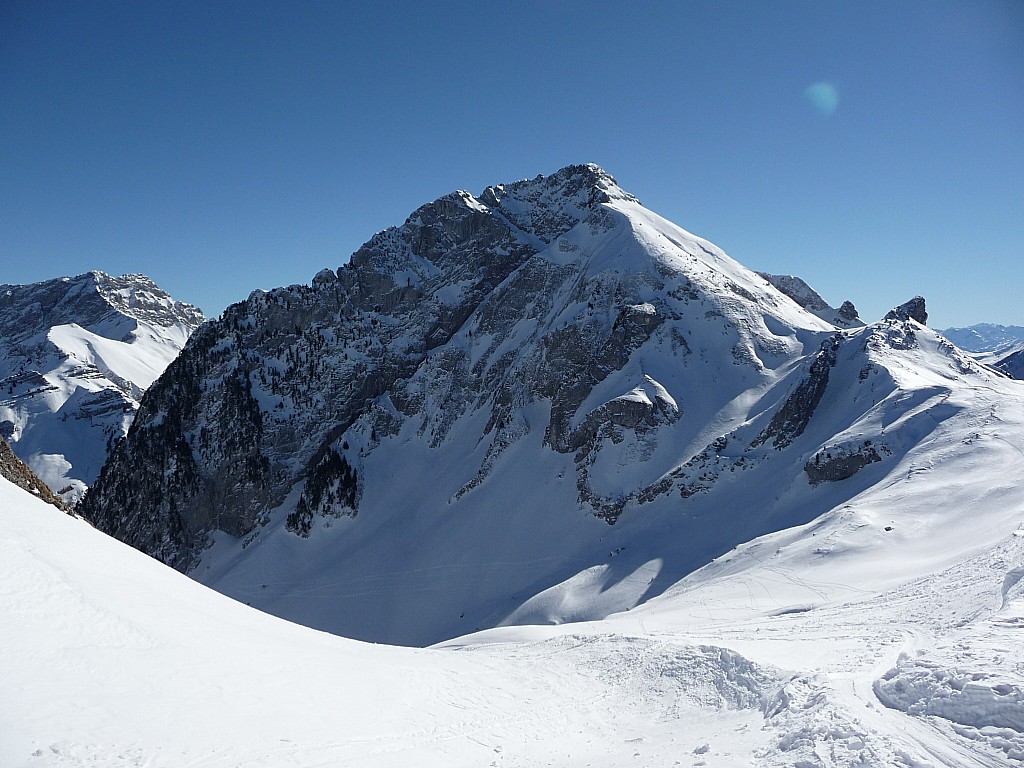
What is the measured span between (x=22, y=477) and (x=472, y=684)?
21.8 metres

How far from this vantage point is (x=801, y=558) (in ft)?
127

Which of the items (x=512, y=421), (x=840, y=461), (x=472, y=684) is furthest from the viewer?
(x=512, y=421)

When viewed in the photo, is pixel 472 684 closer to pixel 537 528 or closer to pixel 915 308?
pixel 537 528

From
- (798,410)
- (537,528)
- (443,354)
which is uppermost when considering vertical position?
(443,354)

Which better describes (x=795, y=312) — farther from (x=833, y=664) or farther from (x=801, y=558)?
(x=833, y=664)

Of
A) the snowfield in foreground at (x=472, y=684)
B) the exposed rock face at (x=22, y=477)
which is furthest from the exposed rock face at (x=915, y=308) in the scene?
the exposed rock face at (x=22, y=477)

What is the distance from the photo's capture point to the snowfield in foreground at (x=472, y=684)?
1103 centimetres

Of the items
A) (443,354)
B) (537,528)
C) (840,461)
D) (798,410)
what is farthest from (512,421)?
(840,461)

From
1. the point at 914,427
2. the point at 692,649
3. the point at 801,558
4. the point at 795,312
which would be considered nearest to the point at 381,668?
the point at 692,649

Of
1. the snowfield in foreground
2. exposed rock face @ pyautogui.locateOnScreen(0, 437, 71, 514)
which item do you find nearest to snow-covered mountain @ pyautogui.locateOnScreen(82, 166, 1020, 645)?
the snowfield in foreground

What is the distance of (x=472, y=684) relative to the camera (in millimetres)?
19984

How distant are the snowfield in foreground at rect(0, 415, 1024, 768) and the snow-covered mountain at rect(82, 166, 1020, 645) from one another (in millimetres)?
29949

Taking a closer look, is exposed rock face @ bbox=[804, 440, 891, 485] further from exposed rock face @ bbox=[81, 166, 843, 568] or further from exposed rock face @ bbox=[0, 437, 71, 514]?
exposed rock face @ bbox=[0, 437, 71, 514]

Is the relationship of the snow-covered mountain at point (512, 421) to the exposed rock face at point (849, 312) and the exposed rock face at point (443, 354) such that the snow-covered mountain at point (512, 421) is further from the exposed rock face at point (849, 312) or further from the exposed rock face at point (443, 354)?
the exposed rock face at point (849, 312)
